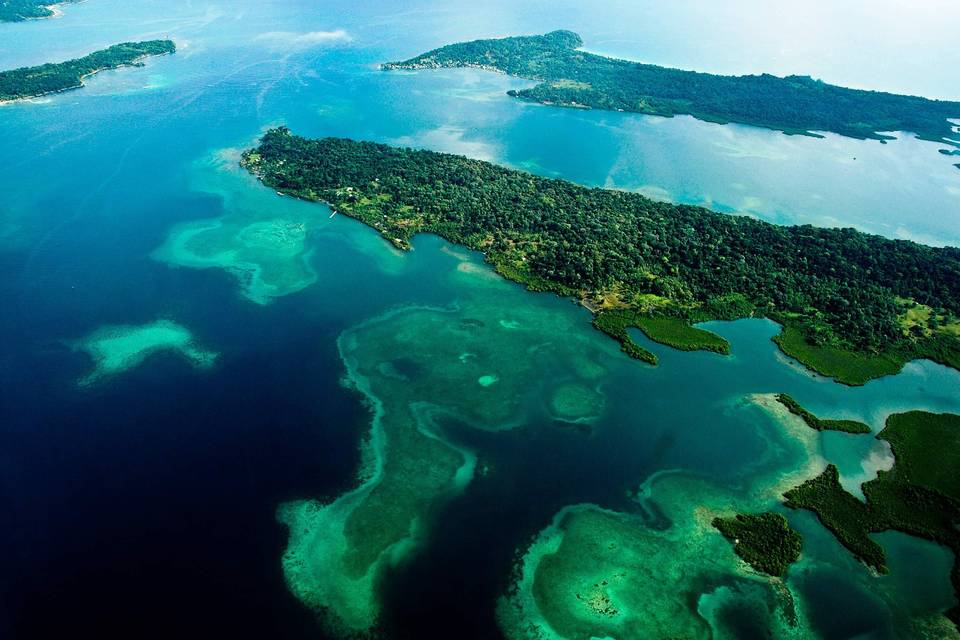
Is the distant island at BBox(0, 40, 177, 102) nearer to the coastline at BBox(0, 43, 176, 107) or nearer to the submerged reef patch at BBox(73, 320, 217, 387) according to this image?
the coastline at BBox(0, 43, 176, 107)

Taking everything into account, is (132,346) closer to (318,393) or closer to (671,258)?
(318,393)

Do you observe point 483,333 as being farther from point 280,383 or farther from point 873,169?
point 873,169

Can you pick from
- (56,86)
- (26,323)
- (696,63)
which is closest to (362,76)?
(56,86)

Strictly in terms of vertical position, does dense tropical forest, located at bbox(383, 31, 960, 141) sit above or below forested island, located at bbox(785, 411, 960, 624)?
above

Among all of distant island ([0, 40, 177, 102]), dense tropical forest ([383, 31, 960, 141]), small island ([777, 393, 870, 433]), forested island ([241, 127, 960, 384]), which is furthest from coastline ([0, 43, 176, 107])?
small island ([777, 393, 870, 433])

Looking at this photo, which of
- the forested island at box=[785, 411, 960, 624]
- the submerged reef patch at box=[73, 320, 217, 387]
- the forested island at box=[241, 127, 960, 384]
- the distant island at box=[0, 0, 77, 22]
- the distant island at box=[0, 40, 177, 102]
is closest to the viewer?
the forested island at box=[785, 411, 960, 624]
